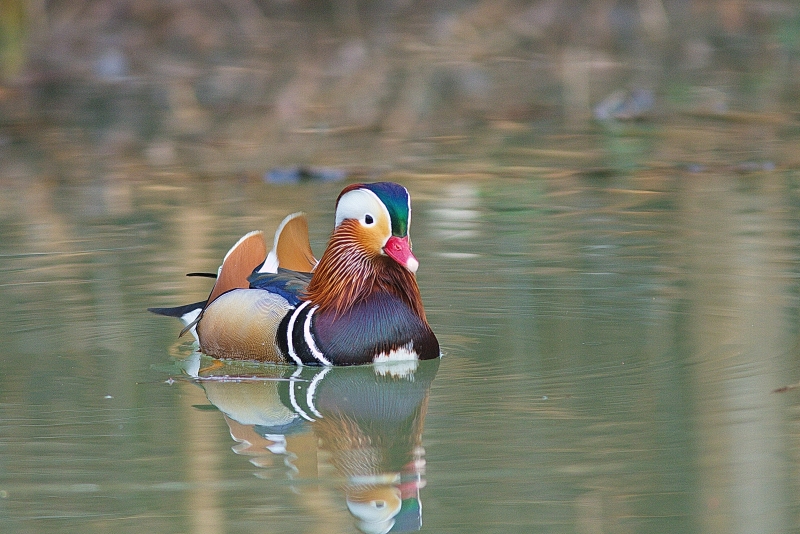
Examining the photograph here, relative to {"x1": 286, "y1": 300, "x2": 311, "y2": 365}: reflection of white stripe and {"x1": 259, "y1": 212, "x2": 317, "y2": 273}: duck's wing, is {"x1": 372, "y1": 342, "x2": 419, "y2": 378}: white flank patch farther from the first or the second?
{"x1": 259, "y1": 212, "x2": 317, "y2": 273}: duck's wing

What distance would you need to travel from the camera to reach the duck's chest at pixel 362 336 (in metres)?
6.04

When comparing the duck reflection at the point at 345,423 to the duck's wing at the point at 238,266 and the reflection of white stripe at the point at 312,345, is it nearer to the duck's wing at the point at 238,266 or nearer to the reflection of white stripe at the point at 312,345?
the reflection of white stripe at the point at 312,345

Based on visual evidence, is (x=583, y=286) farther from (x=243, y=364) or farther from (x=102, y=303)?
(x=102, y=303)

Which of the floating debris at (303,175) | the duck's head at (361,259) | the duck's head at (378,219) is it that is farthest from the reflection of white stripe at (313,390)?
the floating debris at (303,175)

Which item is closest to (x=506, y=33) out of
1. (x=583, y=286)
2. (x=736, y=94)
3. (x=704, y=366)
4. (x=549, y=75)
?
(x=549, y=75)

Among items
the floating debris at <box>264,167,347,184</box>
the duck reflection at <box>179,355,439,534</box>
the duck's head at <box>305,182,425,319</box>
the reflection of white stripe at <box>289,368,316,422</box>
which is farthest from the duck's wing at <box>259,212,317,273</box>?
the floating debris at <box>264,167,347,184</box>

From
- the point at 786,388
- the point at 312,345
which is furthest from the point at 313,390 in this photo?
the point at 786,388

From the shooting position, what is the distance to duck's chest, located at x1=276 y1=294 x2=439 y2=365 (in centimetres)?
604

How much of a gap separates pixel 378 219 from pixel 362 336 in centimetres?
47

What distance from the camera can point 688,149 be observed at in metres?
11.2

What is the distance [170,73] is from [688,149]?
7.16 meters

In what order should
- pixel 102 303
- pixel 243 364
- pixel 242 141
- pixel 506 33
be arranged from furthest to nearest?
pixel 506 33 → pixel 242 141 → pixel 102 303 → pixel 243 364

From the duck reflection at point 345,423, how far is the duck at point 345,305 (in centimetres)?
7

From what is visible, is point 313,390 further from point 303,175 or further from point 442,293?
point 303,175
